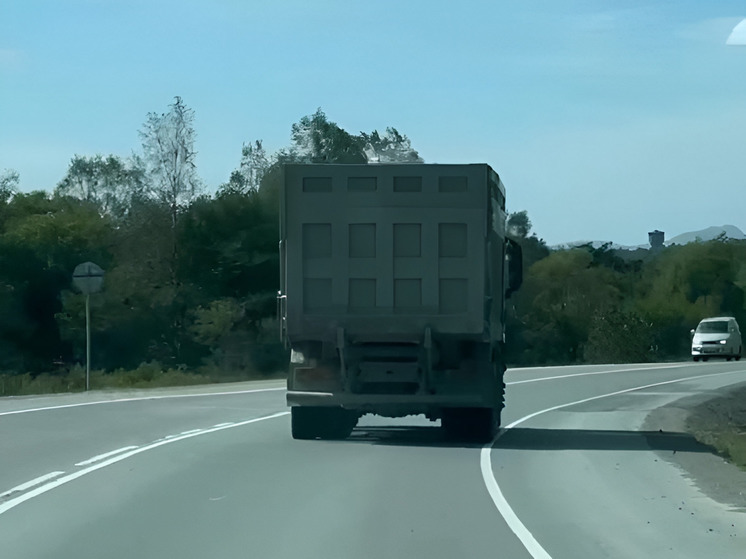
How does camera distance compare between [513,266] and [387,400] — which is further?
[513,266]

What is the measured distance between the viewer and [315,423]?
62.4ft

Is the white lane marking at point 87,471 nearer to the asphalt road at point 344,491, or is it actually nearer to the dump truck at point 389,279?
the asphalt road at point 344,491

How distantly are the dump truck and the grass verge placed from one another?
11.5 feet

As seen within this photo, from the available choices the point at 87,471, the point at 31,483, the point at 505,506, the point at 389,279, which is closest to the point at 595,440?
the point at 389,279

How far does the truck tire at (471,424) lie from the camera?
19078 millimetres

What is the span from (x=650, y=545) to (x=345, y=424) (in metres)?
10.00

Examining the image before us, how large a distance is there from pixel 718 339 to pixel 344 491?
4549cm

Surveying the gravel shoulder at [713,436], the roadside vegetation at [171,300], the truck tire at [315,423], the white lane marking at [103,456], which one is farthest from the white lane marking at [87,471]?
the roadside vegetation at [171,300]

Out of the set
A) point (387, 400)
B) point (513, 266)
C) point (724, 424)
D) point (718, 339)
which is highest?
point (513, 266)

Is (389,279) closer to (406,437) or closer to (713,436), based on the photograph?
(406,437)

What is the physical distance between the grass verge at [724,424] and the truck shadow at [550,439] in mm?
283

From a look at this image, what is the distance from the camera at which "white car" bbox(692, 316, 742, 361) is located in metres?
56.0

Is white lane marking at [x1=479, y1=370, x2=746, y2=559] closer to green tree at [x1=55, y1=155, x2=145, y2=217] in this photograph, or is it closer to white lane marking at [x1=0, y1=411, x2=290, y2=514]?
white lane marking at [x1=0, y1=411, x2=290, y2=514]

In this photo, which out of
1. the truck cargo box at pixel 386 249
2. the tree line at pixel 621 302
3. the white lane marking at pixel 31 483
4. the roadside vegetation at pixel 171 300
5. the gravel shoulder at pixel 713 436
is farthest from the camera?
the tree line at pixel 621 302
